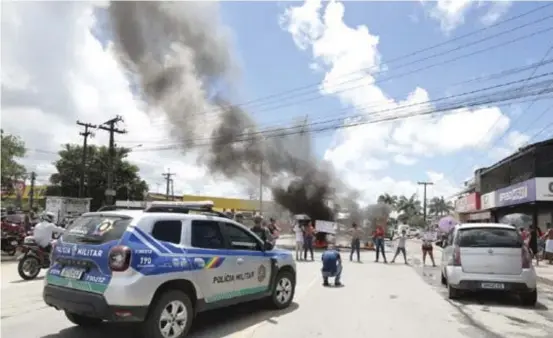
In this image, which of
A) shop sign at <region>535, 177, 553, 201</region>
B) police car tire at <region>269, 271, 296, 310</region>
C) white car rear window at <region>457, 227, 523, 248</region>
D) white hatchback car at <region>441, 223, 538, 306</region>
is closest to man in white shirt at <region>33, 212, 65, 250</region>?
police car tire at <region>269, 271, 296, 310</region>

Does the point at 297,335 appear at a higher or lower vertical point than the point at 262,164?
lower

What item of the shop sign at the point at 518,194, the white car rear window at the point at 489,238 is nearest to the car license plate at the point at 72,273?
the white car rear window at the point at 489,238

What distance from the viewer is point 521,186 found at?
962 inches

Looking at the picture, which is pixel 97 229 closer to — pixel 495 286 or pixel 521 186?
pixel 495 286

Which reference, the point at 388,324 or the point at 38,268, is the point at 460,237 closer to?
the point at 388,324

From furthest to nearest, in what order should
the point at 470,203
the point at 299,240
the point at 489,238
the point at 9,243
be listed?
1. the point at 470,203
2. the point at 299,240
3. the point at 9,243
4. the point at 489,238

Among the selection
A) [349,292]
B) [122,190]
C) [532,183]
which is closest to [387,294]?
[349,292]

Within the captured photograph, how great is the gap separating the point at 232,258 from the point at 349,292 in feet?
14.3

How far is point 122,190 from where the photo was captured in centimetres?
5484

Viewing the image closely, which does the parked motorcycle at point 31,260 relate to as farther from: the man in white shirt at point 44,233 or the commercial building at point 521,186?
the commercial building at point 521,186

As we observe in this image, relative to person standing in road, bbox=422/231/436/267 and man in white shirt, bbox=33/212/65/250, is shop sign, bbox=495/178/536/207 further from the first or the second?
man in white shirt, bbox=33/212/65/250

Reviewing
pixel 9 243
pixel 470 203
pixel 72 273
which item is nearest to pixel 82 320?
pixel 72 273

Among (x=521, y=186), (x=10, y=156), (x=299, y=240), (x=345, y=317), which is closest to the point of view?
(x=345, y=317)

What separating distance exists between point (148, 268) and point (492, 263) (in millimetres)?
6485
